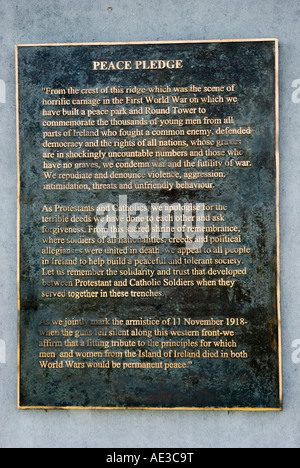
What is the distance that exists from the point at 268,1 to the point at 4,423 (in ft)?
13.2

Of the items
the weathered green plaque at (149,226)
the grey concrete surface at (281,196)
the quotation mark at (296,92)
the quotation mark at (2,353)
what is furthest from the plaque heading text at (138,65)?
the quotation mark at (2,353)

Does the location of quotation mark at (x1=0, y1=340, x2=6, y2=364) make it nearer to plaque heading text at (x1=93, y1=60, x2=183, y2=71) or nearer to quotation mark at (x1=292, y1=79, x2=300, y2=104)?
plaque heading text at (x1=93, y1=60, x2=183, y2=71)

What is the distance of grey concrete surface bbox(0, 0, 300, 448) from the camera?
336cm

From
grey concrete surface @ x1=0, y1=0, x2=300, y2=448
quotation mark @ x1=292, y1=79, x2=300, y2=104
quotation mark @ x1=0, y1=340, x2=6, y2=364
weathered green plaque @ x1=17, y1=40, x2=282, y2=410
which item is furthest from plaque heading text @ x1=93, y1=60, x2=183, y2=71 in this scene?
quotation mark @ x1=0, y1=340, x2=6, y2=364

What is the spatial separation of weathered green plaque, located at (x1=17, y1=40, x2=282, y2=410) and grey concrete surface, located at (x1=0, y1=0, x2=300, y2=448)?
0.55ft

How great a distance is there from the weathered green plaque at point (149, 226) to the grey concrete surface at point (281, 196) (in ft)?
0.55

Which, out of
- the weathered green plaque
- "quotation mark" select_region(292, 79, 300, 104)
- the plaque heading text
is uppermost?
the plaque heading text

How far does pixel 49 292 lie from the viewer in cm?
333

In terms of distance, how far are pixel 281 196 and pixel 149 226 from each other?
3.59 feet

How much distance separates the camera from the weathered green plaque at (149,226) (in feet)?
10.7

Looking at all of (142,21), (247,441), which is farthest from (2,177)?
(247,441)

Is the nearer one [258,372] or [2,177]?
[258,372]

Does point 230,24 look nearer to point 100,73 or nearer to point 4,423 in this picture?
point 100,73

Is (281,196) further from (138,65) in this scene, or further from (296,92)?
(138,65)
